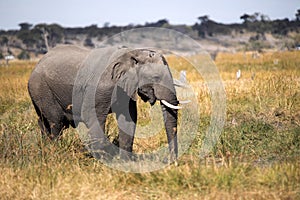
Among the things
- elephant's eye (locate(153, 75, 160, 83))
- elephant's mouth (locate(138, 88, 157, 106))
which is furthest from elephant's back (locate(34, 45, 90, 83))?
elephant's eye (locate(153, 75, 160, 83))

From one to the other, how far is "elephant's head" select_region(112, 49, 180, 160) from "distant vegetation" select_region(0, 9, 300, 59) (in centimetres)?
3877

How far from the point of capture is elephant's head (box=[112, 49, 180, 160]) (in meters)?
5.84

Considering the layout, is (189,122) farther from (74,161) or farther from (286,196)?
(286,196)

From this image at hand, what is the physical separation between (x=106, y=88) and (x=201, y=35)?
221 feet

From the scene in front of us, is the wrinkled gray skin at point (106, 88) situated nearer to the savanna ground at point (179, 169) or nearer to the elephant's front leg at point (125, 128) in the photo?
the elephant's front leg at point (125, 128)

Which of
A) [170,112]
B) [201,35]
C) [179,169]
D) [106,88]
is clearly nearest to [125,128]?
[106,88]

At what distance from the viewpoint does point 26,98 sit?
12.3 meters

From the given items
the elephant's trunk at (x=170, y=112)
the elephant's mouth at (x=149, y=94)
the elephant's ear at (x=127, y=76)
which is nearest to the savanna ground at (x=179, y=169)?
the elephant's trunk at (x=170, y=112)

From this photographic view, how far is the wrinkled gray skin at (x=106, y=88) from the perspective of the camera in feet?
19.5

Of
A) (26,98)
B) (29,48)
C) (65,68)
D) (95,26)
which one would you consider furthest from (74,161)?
(95,26)

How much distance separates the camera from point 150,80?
5.99 metres

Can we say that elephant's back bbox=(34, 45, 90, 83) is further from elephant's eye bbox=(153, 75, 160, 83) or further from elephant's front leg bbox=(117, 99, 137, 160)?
elephant's eye bbox=(153, 75, 160, 83)

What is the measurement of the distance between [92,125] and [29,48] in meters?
57.3

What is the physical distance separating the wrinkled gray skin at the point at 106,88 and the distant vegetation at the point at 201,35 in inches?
1502
